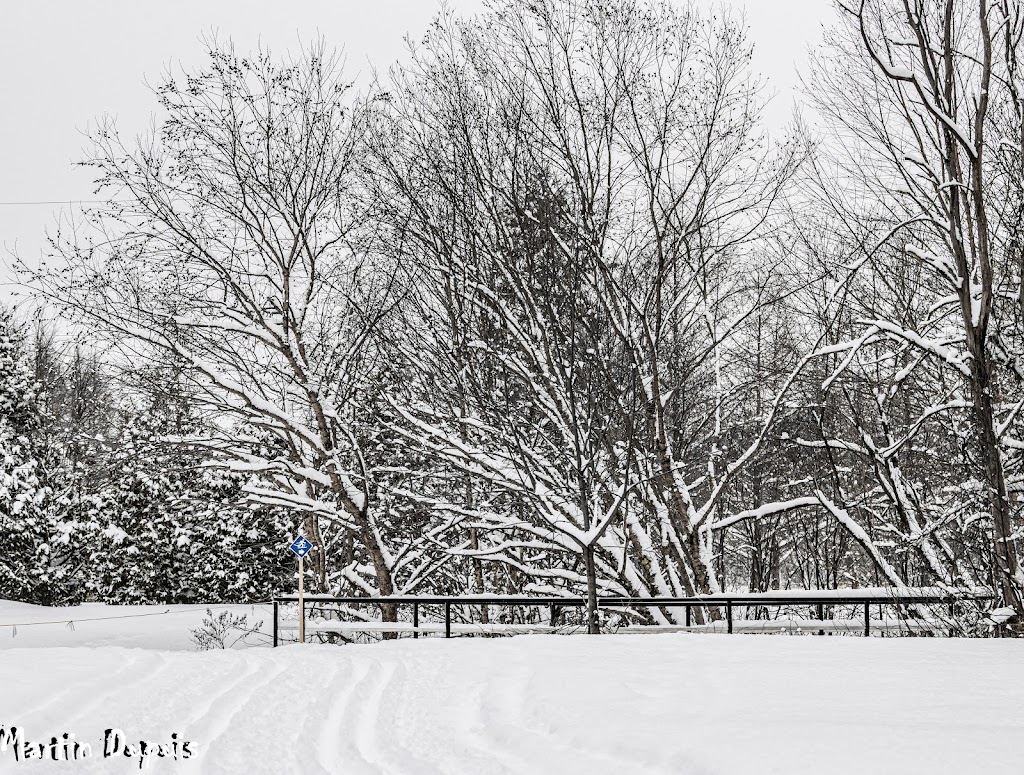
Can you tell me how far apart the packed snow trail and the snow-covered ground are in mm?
21

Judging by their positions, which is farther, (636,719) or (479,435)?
(479,435)

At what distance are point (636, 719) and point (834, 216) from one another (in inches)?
426

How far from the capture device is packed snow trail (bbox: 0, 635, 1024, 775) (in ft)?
16.3

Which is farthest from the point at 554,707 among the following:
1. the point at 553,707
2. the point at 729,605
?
the point at 729,605

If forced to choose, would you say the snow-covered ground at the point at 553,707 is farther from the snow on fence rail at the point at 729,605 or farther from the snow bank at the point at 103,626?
the snow bank at the point at 103,626

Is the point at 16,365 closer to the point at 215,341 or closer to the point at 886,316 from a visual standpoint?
the point at 215,341

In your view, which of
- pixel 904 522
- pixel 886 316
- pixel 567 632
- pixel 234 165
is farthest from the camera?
pixel 234 165

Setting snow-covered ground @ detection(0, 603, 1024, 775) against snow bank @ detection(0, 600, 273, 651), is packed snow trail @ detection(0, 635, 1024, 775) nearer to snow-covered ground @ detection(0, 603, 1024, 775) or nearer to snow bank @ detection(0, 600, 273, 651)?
snow-covered ground @ detection(0, 603, 1024, 775)

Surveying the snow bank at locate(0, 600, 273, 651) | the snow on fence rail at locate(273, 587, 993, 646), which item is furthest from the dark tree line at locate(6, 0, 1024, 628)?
the snow bank at locate(0, 600, 273, 651)

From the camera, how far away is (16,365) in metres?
35.5

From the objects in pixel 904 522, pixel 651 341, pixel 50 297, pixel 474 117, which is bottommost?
pixel 904 522

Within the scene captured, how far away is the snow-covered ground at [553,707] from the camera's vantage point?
497cm

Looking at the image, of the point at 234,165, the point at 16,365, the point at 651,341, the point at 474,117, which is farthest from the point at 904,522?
the point at 16,365

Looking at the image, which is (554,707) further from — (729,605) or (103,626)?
(103,626)
